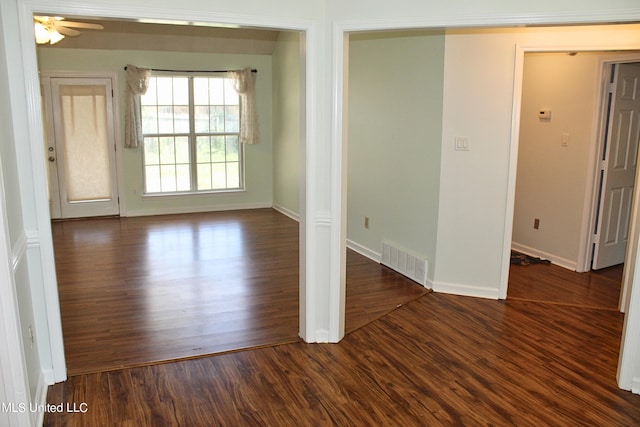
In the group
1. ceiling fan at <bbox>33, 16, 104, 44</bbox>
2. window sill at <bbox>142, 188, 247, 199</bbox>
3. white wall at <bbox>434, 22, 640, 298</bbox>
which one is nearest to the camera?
white wall at <bbox>434, 22, 640, 298</bbox>

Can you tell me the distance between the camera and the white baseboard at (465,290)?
15.0 feet

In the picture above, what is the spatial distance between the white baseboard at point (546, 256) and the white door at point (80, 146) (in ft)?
18.1

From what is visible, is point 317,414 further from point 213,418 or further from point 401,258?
point 401,258

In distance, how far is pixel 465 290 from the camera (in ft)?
15.3

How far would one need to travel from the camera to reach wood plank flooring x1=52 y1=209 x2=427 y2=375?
12.0 ft

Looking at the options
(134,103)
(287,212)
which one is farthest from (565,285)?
(134,103)

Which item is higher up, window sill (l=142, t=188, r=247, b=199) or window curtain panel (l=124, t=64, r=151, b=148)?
window curtain panel (l=124, t=64, r=151, b=148)

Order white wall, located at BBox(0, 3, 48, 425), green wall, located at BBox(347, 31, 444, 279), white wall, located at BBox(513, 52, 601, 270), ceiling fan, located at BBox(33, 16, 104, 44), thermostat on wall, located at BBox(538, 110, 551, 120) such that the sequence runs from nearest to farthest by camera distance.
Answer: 1. white wall, located at BBox(0, 3, 48, 425)
2. ceiling fan, located at BBox(33, 16, 104, 44)
3. green wall, located at BBox(347, 31, 444, 279)
4. white wall, located at BBox(513, 52, 601, 270)
5. thermostat on wall, located at BBox(538, 110, 551, 120)

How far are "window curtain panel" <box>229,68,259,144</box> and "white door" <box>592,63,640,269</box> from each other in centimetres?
490

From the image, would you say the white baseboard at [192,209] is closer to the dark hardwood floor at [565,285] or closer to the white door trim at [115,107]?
the white door trim at [115,107]

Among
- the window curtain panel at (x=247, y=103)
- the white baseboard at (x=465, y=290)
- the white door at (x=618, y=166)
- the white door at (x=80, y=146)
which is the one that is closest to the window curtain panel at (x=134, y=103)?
the white door at (x=80, y=146)

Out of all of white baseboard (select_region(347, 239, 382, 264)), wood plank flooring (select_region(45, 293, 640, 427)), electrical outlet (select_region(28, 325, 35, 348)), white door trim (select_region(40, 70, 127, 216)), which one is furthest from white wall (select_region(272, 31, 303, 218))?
electrical outlet (select_region(28, 325, 35, 348))

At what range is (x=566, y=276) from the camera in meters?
5.21

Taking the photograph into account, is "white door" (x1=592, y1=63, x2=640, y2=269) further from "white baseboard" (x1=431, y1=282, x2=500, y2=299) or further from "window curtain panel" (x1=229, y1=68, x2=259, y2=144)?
"window curtain panel" (x1=229, y1=68, x2=259, y2=144)
